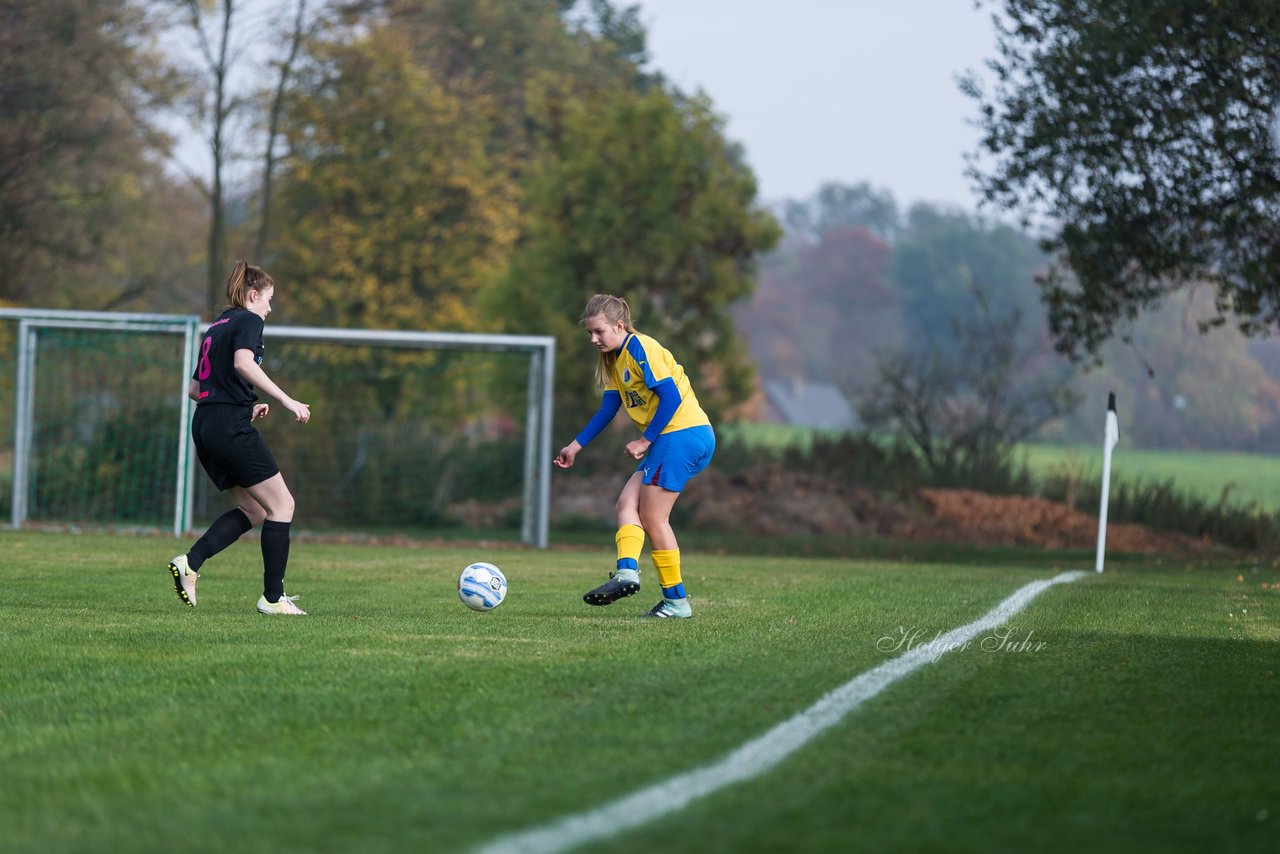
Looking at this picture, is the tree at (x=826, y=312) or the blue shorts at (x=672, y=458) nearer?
the blue shorts at (x=672, y=458)

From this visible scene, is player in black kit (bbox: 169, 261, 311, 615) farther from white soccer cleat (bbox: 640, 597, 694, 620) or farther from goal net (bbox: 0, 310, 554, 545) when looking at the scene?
goal net (bbox: 0, 310, 554, 545)

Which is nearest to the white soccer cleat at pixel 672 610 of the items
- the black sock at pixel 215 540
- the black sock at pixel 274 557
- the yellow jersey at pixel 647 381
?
the yellow jersey at pixel 647 381

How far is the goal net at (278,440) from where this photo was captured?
19141 mm

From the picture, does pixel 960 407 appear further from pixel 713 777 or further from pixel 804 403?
pixel 804 403

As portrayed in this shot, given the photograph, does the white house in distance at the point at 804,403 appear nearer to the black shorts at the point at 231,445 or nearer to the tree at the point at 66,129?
the tree at the point at 66,129

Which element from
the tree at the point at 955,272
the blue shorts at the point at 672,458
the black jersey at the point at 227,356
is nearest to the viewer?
the black jersey at the point at 227,356

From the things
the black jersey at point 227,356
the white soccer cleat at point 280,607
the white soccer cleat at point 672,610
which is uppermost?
the black jersey at point 227,356

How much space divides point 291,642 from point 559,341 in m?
19.7

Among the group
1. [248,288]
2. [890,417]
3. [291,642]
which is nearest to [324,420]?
[890,417]

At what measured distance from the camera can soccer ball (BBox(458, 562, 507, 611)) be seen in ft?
29.2

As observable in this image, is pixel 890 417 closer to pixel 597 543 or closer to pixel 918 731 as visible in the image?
pixel 597 543

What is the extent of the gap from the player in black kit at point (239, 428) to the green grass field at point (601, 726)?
37cm

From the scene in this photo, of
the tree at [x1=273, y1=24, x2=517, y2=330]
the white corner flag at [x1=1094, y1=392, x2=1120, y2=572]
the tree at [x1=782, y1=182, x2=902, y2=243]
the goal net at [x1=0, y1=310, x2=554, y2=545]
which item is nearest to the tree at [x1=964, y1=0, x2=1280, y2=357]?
the white corner flag at [x1=1094, y1=392, x2=1120, y2=572]

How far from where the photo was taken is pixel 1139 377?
79.5 m
